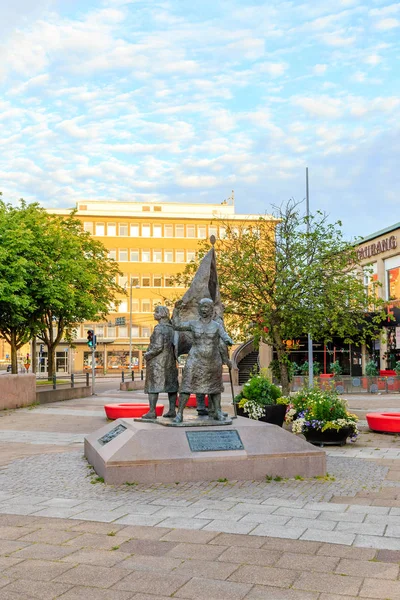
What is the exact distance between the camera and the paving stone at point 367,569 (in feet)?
17.5

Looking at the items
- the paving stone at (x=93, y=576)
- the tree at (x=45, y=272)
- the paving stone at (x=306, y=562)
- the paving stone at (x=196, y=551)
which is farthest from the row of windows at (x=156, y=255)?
the paving stone at (x=93, y=576)

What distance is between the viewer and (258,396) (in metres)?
15.5

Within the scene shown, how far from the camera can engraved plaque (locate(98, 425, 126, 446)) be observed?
34.3ft

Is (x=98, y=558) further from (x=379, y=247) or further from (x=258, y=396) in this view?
(x=379, y=247)

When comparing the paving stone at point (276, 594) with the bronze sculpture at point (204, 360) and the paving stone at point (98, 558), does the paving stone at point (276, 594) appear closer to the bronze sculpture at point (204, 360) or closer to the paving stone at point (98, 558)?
the paving stone at point (98, 558)

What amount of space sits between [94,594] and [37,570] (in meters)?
0.76

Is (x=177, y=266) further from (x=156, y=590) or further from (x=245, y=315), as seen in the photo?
(x=156, y=590)

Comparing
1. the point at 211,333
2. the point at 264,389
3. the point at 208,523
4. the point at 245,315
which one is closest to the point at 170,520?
the point at 208,523

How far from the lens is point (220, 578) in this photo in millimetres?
5250

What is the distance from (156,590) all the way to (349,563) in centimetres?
166

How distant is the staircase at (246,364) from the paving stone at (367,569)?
1148 inches

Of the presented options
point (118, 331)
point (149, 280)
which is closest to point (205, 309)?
point (118, 331)

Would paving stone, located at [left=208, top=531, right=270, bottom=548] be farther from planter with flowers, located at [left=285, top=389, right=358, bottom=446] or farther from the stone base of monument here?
planter with flowers, located at [left=285, top=389, right=358, bottom=446]

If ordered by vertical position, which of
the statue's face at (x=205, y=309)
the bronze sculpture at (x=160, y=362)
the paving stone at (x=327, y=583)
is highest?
the statue's face at (x=205, y=309)
